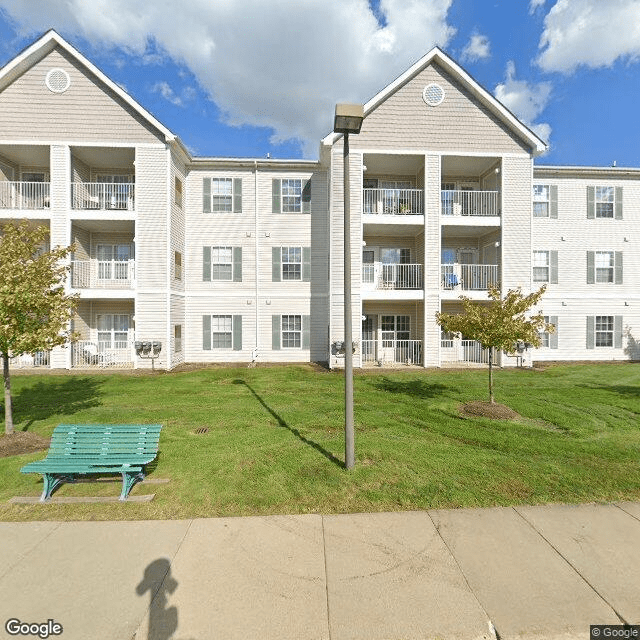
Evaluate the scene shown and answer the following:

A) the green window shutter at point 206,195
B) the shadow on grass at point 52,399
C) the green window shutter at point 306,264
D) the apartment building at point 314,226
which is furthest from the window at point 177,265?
the green window shutter at point 306,264

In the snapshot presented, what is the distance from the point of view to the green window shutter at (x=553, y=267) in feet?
63.9

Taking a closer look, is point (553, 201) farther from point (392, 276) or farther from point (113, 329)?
point (113, 329)

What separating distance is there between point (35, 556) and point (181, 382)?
10013 millimetres

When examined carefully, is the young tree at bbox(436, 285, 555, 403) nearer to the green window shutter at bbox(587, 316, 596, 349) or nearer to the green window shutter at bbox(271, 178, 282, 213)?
the green window shutter at bbox(271, 178, 282, 213)

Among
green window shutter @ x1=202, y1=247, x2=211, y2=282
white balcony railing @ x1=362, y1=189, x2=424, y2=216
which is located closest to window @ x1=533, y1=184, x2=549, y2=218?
white balcony railing @ x1=362, y1=189, x2=424, y2=216

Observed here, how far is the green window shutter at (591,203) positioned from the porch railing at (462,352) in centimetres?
966

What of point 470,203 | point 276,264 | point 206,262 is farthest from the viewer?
point 276,264

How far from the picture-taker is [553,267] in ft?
63.9

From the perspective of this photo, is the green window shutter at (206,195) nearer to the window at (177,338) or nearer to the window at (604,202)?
the window at (177,338)

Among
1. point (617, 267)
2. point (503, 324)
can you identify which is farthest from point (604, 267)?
point (503, 324)

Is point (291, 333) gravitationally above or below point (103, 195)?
below

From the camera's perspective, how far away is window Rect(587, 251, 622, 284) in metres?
19.6

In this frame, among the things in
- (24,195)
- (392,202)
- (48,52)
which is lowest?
(392,202)

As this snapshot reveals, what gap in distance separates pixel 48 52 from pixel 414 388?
22085 millimetres
